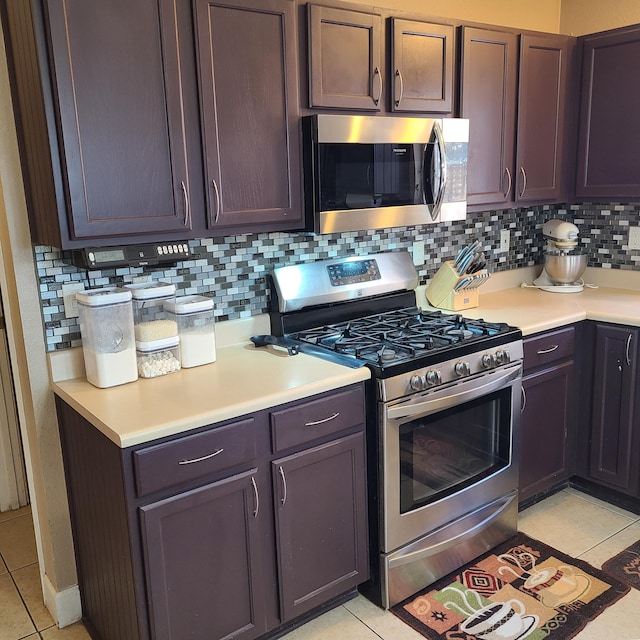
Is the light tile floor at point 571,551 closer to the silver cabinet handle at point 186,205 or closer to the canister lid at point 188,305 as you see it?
the canister lid at point 188,305

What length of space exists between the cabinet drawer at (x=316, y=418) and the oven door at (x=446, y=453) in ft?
0.35

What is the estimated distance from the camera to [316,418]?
6.73ft

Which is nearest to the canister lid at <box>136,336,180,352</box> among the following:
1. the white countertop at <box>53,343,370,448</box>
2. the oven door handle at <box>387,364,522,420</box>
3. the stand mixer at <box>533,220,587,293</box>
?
the white countertop at <box>53,343,370,448</box>

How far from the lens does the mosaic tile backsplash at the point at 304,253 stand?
7.05 ft

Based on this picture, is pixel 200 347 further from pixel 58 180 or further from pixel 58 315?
pixel 58 180

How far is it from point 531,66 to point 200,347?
6.53ft

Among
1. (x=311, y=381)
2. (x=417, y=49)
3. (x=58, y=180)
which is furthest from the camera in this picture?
(x=417, y=49)

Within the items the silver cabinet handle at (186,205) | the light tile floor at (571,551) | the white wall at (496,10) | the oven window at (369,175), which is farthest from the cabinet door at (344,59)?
the light tile floor at (571,551)

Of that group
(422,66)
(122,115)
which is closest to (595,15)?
(422,66)

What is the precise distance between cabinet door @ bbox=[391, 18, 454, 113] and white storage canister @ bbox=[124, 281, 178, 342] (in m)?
1.13

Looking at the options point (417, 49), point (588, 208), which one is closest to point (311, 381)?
point (417, 49)

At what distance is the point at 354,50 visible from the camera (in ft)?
7.62

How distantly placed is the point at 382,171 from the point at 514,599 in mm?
1659

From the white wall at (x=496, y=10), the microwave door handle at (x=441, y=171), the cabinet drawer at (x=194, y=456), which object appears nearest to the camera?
the cabinet drawer at (x=194, y=456)
